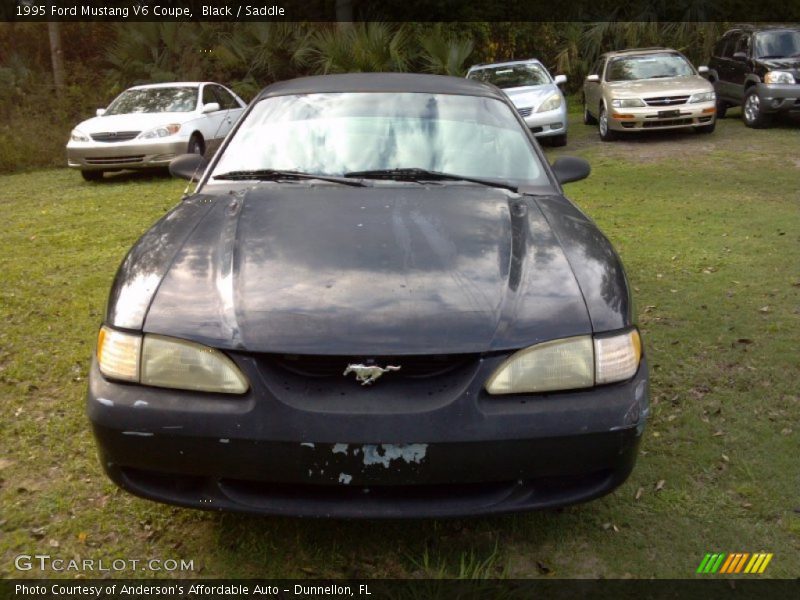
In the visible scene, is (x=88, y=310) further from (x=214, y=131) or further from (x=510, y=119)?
(x=214, y=131)

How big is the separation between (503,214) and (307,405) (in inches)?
48.8

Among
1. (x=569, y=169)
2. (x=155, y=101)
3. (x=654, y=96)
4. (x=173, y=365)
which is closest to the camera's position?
(x=173, y=365)

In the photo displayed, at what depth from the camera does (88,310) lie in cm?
552

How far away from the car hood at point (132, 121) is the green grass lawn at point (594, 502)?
482cm

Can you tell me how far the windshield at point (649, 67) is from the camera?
14195 millimetres

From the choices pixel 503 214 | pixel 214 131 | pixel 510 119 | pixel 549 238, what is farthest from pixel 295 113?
pixel 214 131

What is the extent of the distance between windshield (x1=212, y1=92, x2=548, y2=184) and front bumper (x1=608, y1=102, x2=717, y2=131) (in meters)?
10.1

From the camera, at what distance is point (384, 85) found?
425 centimetres

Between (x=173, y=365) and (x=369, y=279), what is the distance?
660 mm

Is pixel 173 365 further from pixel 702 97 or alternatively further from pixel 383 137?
pixel 702 97

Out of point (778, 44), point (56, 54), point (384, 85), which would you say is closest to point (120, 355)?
point (384, 85)

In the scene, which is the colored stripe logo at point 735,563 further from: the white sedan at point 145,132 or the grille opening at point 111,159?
the grille opening at point 111,159

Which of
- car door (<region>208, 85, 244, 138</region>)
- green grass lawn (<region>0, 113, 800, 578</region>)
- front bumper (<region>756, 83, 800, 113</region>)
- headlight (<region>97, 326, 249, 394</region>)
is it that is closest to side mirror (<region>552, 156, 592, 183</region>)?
green grass lawn (<region>0, 113, 800, 578</region>)

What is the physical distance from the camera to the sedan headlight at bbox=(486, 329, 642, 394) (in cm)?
241
